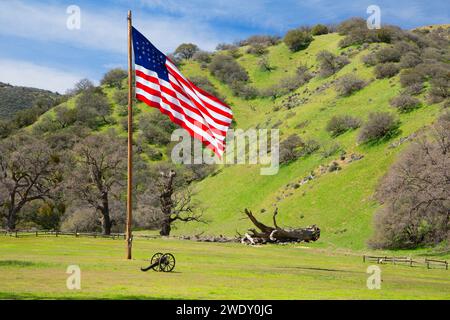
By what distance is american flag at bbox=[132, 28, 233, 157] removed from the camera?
27375 mm

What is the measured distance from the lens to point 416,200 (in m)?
47.4

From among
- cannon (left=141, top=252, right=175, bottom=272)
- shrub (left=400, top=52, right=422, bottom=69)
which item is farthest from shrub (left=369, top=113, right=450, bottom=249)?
shrub (left=400, top=52, right=422, bottom=69)

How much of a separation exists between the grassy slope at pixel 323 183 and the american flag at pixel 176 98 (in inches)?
1212

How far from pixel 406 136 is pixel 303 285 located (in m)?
→ 50.5

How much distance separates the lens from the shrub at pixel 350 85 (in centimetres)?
9844

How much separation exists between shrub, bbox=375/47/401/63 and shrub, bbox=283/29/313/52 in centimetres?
7196

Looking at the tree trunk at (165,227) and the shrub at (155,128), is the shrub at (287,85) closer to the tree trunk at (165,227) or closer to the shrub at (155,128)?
the shrub at (155,128)

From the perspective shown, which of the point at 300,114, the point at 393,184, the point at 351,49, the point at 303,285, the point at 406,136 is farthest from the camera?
the point at 351,49

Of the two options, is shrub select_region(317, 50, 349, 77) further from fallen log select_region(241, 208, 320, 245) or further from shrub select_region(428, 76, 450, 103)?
fallen log select_region(241, 208, 320, 245)

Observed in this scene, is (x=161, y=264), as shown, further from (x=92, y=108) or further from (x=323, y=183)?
(x=92, y=108)
